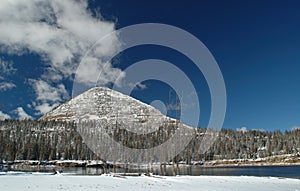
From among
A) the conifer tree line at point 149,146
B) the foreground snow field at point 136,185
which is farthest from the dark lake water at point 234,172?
the conifer tree line at point 149,146

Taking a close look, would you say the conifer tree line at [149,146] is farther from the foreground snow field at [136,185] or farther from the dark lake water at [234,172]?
the foreground snow field at [136,185]

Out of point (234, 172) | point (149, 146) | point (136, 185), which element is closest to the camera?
point (136, 185)

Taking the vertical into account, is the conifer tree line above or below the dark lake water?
above

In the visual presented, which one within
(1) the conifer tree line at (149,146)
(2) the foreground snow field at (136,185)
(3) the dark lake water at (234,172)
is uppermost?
(1) the conifer tree line at (149,146)

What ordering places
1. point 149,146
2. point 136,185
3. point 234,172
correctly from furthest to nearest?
point 149,146, point 234,172, point 136,185

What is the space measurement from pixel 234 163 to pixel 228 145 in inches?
1232

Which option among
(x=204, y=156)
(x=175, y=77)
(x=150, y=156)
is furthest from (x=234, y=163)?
(x=175, y=77)

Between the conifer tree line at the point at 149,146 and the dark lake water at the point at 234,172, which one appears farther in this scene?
the conifer tree line at the point at 149,146

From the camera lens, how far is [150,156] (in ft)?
575

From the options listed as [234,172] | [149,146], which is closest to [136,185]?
[234,172]

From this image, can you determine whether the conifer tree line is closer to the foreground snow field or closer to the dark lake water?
the dark lake water

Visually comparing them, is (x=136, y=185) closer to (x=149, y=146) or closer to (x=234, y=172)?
(x=234, y=172)

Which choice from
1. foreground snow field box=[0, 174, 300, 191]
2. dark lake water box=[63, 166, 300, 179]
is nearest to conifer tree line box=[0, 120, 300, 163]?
dark lake water box=[63, 166, 300, 179]

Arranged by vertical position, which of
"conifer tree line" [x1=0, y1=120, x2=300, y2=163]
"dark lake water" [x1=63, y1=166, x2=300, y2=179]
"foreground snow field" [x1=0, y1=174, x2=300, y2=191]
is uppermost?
"conifer tree line" [x1=0, y1=120, x2=300, y2=163]
